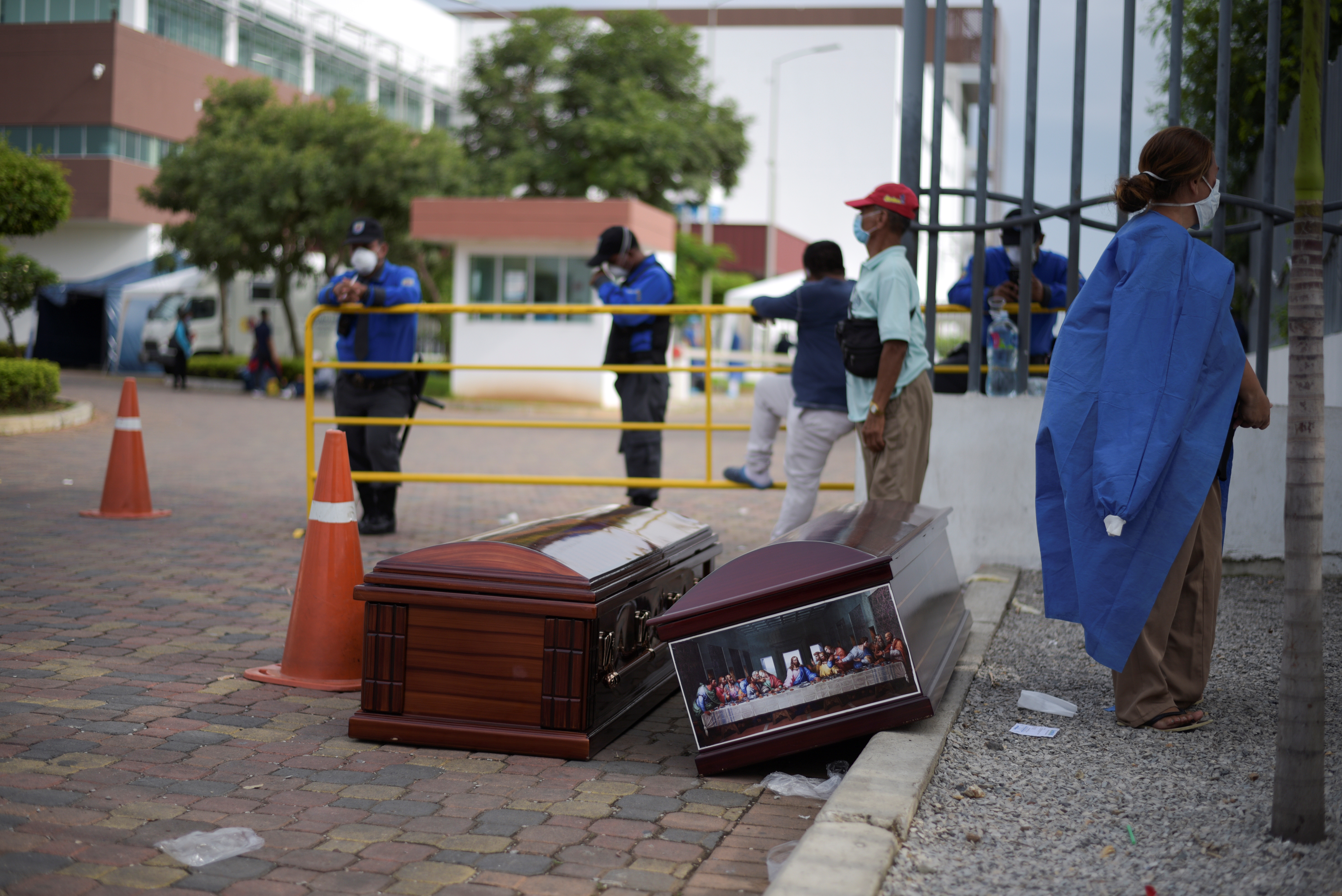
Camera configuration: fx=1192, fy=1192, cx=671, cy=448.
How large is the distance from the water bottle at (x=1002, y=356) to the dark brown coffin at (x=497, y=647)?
10.3ft

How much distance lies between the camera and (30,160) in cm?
1638

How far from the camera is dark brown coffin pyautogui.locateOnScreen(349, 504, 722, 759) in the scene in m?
3.65

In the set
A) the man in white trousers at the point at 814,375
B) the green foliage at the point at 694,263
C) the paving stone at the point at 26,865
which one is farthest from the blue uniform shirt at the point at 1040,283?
the green foliage at the point at 694,263

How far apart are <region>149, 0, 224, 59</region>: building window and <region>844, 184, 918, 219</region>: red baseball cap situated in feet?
124

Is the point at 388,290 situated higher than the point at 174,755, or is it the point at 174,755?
the point at 388,290

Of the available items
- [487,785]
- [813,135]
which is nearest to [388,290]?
[487,785]

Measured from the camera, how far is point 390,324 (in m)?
7.85

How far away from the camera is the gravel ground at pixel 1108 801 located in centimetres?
259

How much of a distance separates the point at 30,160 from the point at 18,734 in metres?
15.2

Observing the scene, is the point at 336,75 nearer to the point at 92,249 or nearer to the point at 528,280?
the point at 92,249

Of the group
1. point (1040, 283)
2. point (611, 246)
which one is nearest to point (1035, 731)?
point (1040, 283)

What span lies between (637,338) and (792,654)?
14.2 ft

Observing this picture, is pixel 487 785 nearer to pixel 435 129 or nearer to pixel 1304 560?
pixel 1304 560

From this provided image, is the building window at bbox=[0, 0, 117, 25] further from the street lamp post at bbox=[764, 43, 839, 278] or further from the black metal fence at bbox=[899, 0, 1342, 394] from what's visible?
the black metal fence at bbox=[899, 0, 1342, 394]
